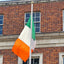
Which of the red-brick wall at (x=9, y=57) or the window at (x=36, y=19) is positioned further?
the window at (x=36, y=19)

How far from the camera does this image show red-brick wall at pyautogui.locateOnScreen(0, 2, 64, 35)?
100ft

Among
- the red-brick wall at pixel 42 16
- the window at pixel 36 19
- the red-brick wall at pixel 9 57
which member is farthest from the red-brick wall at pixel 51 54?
the red-brick wall at pixel 9 57

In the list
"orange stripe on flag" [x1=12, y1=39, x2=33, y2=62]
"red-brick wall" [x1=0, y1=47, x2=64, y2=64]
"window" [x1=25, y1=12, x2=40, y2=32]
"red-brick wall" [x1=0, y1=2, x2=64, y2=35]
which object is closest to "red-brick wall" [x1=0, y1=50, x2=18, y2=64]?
"red-brick wall" [x1=0, y1=47, x2=64, y2=64]

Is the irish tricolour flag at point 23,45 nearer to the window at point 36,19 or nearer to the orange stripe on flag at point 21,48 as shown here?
the orange stripe on flag at point 21,48

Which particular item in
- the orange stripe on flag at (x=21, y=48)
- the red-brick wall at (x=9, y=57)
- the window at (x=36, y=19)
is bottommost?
the red-brick wall at (x=9, y=57)

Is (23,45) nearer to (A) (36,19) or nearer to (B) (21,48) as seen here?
(B) (21,48)

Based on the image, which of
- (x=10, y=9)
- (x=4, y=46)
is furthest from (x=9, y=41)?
(x=10, y=9)

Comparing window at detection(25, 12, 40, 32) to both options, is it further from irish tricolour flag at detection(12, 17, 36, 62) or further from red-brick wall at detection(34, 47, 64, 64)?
irish tricolour flag at detection(12, 17, 36, 62)

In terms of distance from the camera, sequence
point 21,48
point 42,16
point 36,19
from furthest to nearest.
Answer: point 36,19
point 42,16
point 21,48

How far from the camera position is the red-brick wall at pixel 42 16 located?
100ft

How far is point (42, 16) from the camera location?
30875 mm

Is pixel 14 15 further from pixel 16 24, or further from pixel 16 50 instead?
pixel 16 50

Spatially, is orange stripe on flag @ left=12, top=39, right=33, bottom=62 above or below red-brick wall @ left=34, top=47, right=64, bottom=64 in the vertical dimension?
above

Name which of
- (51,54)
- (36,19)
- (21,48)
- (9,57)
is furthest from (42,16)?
(21,48)
